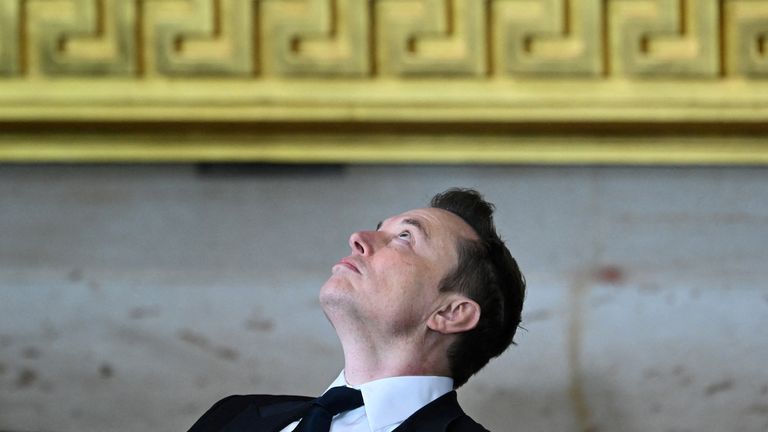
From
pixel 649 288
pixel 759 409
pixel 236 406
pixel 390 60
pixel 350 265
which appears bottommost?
pixel 759 409

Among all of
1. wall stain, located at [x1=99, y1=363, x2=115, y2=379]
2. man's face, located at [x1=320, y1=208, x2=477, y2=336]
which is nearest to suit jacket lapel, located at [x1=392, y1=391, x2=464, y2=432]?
man's face, located at [x1=320, y1=208, x2=477, y2=336]

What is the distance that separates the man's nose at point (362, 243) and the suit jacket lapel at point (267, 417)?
219 mm

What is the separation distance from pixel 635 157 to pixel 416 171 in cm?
38

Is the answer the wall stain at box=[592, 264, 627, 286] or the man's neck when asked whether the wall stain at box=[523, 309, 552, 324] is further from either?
the man's neck

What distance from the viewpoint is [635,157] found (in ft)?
6.86

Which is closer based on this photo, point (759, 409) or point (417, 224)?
point (417, 224)

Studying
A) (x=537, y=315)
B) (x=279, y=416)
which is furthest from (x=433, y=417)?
(x=537, y=315)

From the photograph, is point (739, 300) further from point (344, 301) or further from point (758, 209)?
point (344, 301)

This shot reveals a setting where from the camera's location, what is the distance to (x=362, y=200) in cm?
209

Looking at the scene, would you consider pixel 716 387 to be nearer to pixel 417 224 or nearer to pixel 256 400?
pixel 417 224

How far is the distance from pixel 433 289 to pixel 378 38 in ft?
2.00

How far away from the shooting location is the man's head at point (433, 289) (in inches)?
63.0

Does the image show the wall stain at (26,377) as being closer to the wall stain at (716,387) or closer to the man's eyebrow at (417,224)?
the man's eyebrow at (417,224)

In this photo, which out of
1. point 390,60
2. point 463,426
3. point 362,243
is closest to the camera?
point 463,426
